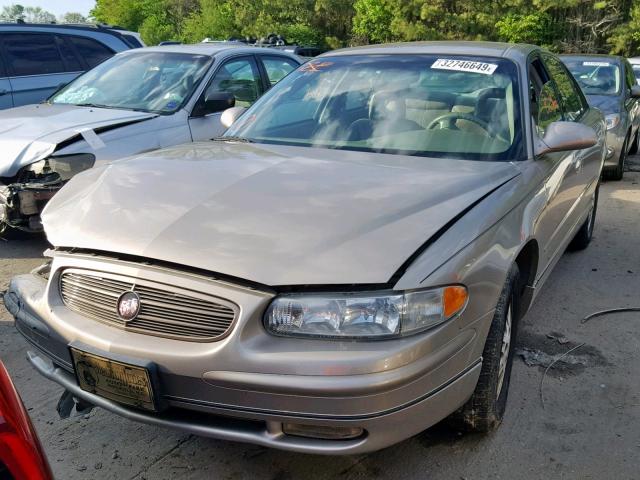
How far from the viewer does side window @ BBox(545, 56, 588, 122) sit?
437 centimetres

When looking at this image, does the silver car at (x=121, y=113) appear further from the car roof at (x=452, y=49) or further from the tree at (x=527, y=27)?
the tree at (x=527, y=27)

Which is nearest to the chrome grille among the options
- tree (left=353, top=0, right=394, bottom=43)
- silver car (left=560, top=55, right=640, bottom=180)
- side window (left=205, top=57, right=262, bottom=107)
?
side window (left=205, top=57, right=262, bottom=107)

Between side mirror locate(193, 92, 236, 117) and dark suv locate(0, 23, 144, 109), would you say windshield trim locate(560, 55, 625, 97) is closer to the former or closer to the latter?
side mirror locate(193, 92, 236, 117)

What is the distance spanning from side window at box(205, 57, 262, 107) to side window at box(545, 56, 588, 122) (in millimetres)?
2720

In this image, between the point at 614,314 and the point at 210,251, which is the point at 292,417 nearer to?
the point at 210,251

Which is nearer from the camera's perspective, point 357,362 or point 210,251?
point 357,362

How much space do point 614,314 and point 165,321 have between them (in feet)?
10.3

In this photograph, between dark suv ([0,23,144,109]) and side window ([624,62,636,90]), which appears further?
side window ([624,62,636,90])

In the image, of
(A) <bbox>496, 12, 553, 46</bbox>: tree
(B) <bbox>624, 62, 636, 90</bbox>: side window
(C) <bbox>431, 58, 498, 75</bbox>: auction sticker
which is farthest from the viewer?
(A) <bbox>496, 12, 553, 46</bbox>: tree

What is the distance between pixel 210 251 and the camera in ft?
7.17

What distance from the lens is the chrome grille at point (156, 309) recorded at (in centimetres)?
213

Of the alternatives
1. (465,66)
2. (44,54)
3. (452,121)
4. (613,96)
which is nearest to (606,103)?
(613,96)

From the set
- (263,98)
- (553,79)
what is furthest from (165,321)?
(553,79)

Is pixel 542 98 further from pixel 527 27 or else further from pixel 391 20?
pixel 391 20
